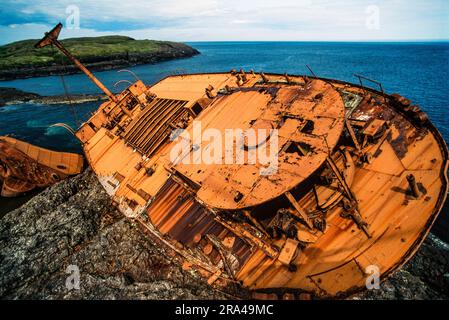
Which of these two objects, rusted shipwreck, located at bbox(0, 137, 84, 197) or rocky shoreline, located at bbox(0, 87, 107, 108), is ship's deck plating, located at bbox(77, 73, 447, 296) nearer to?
rusted shipwreck, located at bbox(0, 137, 84, 197)

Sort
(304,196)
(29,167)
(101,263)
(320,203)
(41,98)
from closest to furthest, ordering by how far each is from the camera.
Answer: (320,203), (304,196), (101,263), (29,167), (41,98)

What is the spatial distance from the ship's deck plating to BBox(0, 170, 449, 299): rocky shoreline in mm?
1008

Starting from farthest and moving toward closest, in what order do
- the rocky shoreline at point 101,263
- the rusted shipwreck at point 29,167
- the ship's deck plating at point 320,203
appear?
1. the rusted shipwreck at point 29,167
2. the rocky shoreline at point 101,263
3. the ship's deck plating at point 320,203

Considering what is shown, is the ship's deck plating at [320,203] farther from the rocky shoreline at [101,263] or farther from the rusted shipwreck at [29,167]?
the rusted shipwreck at [29,167]

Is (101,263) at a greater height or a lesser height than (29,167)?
lesser

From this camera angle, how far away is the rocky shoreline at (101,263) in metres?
9.45

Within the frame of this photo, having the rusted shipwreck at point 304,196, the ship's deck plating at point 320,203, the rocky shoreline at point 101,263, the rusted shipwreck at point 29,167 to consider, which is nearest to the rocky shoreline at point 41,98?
the rusted shipwreck at point 29,167

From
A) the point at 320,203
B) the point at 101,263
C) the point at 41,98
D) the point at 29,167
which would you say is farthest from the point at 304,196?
the point at 41,98

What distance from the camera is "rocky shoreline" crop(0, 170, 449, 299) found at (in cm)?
945

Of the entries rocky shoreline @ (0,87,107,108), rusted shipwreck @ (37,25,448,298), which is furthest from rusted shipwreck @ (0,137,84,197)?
rocky shoreline @ (0,87,107,108)

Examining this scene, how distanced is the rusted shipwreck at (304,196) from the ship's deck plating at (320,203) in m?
0.03

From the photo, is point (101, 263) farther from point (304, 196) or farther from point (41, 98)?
point (41, 98)

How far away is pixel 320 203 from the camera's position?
768cm

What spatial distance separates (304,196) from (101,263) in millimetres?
8758
